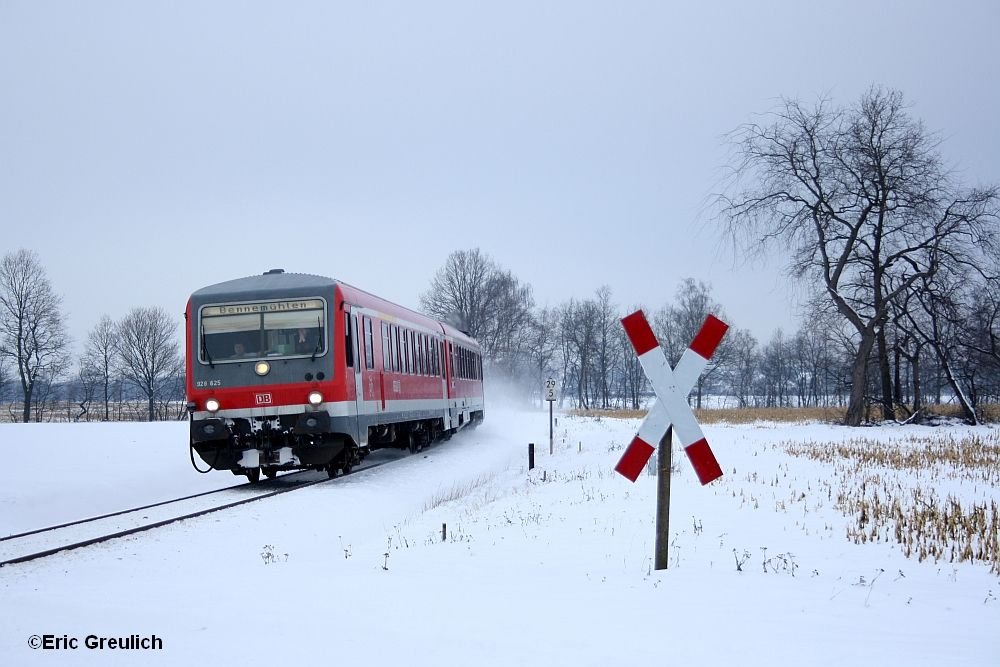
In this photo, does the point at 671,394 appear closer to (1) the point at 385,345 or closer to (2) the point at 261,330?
(2) the point at 261,330

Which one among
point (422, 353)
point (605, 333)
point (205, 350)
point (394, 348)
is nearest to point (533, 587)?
point (205, 350)

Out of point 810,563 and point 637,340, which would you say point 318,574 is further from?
point 810,563

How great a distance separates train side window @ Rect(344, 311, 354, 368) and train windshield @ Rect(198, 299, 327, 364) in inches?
14.5

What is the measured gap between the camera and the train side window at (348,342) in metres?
12.8

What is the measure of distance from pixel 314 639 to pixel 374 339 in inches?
406

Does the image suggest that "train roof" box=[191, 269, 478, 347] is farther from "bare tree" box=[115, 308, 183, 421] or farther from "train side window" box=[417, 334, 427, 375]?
"bare tree" box=[115, 308, 183, 421]

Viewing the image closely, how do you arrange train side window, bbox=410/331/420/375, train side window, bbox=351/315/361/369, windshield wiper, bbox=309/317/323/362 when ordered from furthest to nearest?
1. train side window, bbox=410/331/420/375
2. train side window, bbox=351/315/361/369
3. windshield wiper, bbox=309/317/323/362

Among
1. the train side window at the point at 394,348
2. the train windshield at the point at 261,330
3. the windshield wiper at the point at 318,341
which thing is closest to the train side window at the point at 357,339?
the windshield wiper at the point at 318,341

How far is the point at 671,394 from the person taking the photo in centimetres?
543

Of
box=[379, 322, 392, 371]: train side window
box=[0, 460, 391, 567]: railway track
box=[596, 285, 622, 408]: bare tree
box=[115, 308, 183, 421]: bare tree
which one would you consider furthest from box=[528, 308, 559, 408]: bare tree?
box=[0, 460, 391, 567]: railway track

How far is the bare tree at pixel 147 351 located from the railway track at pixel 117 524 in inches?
1800

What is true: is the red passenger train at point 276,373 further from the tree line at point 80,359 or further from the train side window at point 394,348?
the tree line at point 80,359

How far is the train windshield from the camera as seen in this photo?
12.6 m

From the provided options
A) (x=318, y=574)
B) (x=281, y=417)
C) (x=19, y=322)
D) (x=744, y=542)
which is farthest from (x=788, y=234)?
(x=19, y=322)
